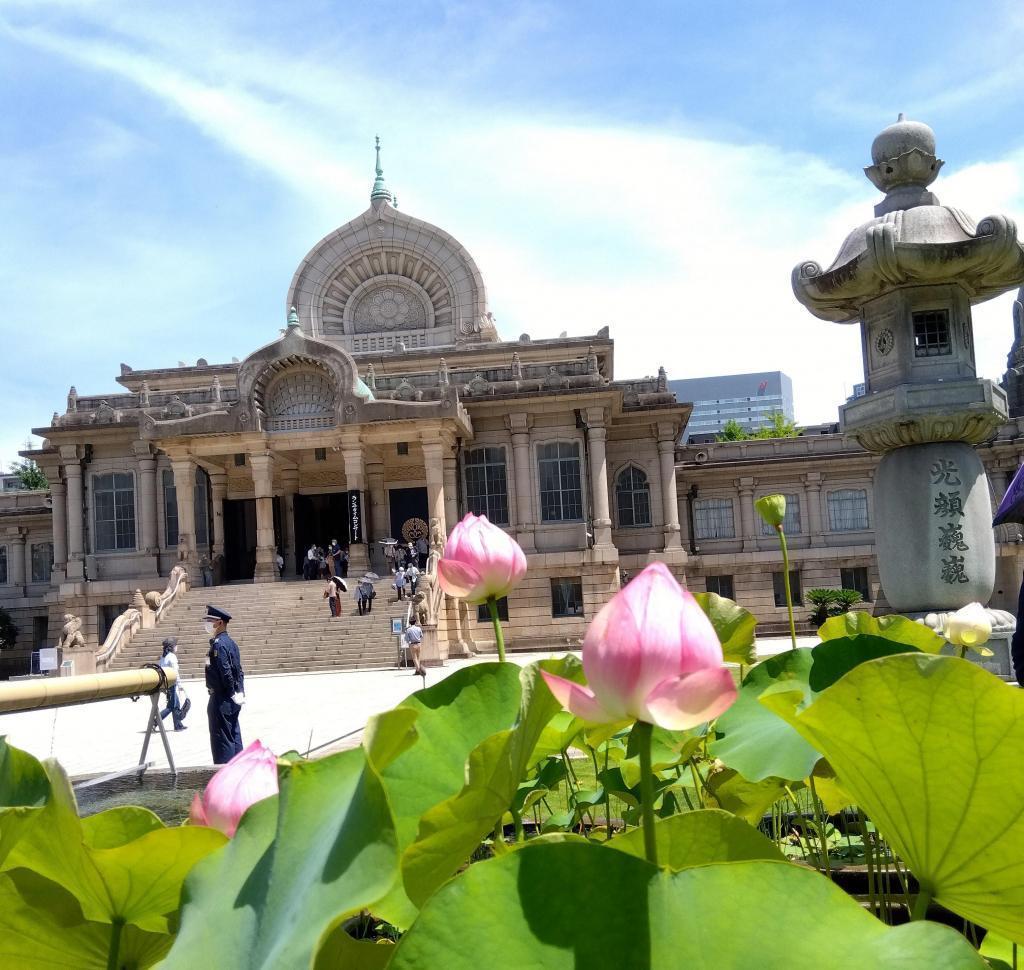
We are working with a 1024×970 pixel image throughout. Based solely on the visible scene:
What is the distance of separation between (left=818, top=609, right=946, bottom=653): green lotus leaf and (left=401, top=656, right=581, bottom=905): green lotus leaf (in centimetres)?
97

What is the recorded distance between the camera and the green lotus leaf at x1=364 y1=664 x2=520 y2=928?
1321mm

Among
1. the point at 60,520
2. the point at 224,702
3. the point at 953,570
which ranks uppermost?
the point at 60,520

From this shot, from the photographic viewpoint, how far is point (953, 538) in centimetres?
1091

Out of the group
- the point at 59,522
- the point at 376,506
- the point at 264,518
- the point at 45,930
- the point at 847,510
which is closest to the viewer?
the point at 45,930

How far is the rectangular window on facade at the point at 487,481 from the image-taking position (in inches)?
1195

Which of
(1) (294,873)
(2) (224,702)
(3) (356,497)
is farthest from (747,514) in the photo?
(1) (294,873)

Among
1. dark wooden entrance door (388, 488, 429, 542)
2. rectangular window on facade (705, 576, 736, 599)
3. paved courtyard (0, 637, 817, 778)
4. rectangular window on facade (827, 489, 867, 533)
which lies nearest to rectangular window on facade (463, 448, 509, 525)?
dark wooden entrance door (388, 488, 429, 542)

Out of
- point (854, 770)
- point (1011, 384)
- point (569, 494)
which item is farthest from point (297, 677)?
point (1011, 384)

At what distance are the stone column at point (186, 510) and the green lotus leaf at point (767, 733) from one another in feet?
93.5

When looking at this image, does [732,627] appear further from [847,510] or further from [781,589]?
[847,510]

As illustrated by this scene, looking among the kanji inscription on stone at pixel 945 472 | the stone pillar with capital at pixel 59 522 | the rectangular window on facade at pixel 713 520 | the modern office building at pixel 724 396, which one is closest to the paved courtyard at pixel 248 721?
the kanji inscription on stone at pixel 945 472

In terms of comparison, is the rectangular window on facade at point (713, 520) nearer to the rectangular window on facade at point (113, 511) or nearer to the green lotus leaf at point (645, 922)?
the rectangular window on facade at point (113, 511)

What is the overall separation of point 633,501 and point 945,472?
69.6 ft

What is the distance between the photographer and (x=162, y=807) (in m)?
4.16
